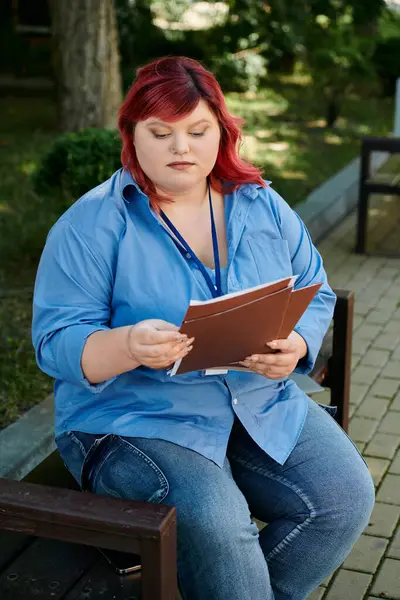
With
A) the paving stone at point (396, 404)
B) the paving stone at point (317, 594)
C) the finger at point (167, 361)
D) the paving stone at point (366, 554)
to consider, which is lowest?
the paving stone at point (396, 404)

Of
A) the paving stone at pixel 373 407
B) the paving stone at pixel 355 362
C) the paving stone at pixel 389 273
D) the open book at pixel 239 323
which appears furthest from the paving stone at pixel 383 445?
the paving stone at pixel 389 273

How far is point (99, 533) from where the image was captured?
2039mm

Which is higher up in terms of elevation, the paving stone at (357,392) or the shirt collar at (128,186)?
the shirt collar at (128,186)

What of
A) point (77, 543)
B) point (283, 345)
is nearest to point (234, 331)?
point (283, 345)

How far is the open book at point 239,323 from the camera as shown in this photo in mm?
2154

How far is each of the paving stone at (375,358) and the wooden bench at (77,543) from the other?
2541 mm

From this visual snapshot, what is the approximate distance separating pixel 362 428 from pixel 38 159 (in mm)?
5017

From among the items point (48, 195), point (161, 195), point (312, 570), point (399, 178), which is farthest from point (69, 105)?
point (312, 570)

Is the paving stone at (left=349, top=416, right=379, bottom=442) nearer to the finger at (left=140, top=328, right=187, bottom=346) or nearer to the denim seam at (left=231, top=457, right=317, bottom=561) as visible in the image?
the denim seam at (left=231, top=457, right=317, bottom=561)

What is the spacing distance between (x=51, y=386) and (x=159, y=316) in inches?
77.4

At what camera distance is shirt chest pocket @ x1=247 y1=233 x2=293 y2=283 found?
266 cm

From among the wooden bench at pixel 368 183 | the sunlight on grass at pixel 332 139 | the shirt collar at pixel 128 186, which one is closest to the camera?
the shirt collar at pixel 128 186

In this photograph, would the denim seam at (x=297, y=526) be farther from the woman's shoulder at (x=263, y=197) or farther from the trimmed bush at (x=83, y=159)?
the trimmed bush at (x=83, y=159)

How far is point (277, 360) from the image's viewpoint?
2492 millimetres
